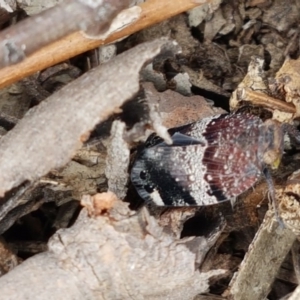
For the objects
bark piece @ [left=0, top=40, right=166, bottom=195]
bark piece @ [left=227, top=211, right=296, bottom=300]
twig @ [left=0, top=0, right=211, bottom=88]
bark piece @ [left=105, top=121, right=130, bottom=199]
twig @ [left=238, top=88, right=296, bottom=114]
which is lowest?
bark piece @ [left=227, top=211, right=296, bottom=300]

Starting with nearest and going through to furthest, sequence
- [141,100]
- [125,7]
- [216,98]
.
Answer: [141,100], [125,7], [216,98]

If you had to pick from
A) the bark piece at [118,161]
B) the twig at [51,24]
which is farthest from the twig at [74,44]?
the bark piece at [118,161]

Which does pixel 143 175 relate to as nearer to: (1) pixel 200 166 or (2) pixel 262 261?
(1) pixel 200 166

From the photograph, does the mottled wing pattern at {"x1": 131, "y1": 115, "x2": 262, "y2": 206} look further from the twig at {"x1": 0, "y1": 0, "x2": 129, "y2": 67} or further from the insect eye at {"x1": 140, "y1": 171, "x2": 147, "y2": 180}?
the twig at {"x1": 0, "y1": 0, "x2": 129, "y2": 67}

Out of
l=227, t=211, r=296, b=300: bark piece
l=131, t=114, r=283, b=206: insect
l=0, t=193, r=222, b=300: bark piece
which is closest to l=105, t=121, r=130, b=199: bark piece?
l=131, t=114, r=283, b=206: insect

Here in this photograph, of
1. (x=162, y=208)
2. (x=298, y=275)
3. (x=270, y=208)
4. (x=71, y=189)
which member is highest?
(x=71, y=189)

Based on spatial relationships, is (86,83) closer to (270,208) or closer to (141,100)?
(141,100)

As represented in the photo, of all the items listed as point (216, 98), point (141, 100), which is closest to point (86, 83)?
point (141, 100)
